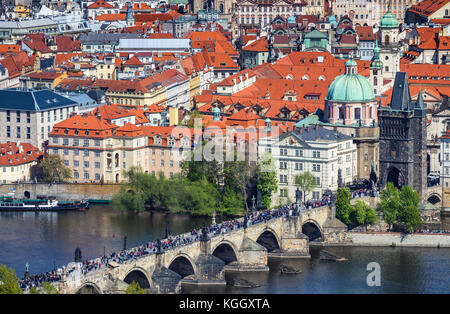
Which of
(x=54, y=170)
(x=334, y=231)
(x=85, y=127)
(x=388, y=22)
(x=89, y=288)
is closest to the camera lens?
(x=89, y=288)

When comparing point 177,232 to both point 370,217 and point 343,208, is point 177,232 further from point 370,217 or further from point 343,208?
point 370,217

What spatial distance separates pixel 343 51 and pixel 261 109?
42.7 meters

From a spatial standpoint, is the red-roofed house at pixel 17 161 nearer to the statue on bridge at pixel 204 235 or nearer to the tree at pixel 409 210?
the tree at pixel 409 210

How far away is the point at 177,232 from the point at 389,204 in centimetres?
1496

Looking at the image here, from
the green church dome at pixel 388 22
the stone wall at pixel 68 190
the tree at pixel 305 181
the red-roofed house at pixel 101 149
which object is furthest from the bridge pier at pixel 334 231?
the green church dome at pixel 388 22

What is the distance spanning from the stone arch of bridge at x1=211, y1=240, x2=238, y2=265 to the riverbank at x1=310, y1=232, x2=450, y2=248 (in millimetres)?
9420

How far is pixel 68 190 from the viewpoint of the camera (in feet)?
405

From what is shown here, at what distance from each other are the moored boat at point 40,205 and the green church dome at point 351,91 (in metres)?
22.4

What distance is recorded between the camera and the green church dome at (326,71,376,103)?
127062 millimetres

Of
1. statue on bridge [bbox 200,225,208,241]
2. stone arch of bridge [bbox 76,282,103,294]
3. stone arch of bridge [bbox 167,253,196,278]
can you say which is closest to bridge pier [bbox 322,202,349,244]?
statue on bridge [bbox 200,225,208,241]

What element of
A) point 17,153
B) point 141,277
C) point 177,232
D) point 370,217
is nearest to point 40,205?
point 17,153

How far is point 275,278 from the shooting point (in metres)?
97.3
